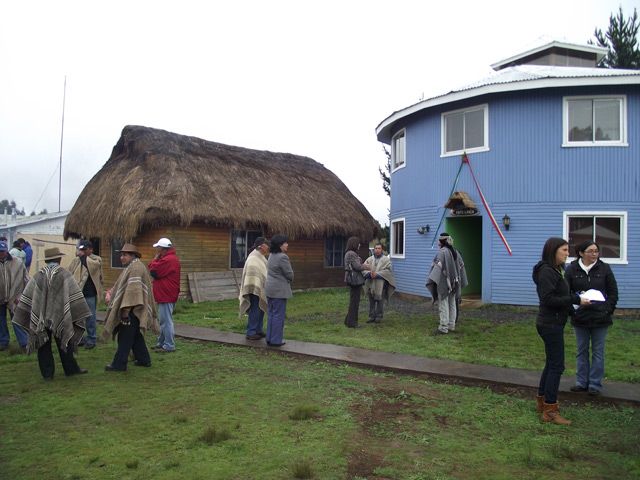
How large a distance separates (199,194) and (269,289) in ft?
27.7

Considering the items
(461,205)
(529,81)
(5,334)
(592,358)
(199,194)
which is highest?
(529,81)

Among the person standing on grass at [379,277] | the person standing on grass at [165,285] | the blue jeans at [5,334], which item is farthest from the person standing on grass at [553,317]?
the blue jeans at [5,334]

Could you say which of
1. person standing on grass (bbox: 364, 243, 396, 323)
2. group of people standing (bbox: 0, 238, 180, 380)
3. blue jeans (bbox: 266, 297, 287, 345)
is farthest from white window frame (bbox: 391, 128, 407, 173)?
group of people standing (bbox: 0, 238, 180, 380)

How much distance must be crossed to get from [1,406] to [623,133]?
13.0 m

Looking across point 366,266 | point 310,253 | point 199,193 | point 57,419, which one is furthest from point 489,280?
point 57,419

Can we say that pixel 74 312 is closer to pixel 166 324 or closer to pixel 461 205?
pixel 166 324

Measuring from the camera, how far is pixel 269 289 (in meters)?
8.66

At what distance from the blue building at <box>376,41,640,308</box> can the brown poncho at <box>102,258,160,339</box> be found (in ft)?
28.9

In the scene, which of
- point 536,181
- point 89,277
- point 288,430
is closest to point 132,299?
point 89,277

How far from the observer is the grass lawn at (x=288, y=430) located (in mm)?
4090

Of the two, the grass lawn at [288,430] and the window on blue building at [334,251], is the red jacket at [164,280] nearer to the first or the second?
the grass lawn at [288,430]

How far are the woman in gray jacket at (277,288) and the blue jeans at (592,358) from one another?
4.19 m

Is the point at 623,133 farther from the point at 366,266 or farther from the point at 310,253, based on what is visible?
the point at 310,253

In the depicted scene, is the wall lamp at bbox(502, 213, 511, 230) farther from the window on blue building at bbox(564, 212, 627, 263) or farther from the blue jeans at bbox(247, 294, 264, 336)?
the blue jeans at bbox(247, 294, 264, 336)
